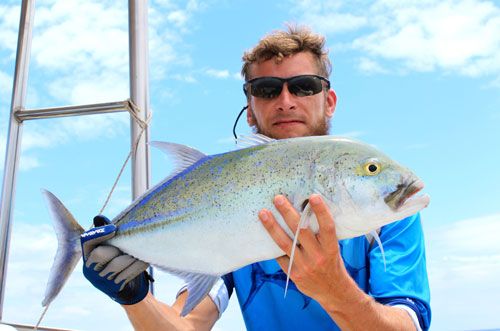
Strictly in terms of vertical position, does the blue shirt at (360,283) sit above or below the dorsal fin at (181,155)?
below

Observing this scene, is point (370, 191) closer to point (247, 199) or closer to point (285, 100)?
point (247, 199)

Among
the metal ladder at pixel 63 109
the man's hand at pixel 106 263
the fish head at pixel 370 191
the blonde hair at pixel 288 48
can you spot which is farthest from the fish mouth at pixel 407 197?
the metal ladder at pixel 63 109

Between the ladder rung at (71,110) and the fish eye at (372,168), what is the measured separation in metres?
2.61

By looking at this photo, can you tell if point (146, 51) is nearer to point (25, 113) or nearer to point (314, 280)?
point (25, 113)

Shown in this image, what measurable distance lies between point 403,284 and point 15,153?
13.5 feet

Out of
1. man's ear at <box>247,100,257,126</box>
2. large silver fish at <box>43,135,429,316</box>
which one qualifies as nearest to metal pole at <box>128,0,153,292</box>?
man's ear at <box>247,100,257,126</box>

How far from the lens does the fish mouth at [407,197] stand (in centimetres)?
151

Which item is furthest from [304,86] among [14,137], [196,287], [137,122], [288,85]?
[14,137]

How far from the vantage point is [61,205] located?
1.94m

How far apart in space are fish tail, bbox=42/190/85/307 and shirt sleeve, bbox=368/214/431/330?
114 centimetres

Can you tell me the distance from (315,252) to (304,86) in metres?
1.12

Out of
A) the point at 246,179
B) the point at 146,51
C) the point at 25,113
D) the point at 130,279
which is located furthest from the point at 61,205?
the point at 25,113

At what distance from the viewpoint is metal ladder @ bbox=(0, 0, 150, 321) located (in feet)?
12.4

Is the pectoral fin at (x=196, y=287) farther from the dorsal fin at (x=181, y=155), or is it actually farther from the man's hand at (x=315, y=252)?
the dorsal fin at (x=181, y=155)
